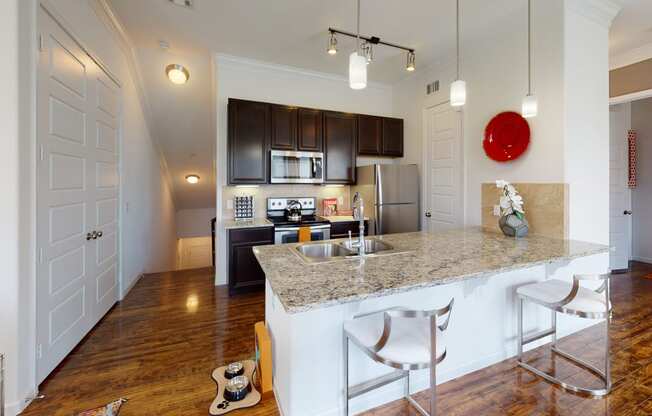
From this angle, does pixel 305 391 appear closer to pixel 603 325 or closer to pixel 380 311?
pixel 380 311

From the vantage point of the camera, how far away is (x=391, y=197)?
153 inches

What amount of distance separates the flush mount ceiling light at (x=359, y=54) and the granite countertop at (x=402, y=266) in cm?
108

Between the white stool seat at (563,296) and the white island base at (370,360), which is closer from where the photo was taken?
the white island base at (370,360)

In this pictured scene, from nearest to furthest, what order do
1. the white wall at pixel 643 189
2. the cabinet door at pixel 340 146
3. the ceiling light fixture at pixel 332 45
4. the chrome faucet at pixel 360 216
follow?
the chrome faucet at pixel 360 216 → the ceiling light fixture at pixel 332 45 → the cabinet door at pixel 340 146 → the white wall at pixel 643 189

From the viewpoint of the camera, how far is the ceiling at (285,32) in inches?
106

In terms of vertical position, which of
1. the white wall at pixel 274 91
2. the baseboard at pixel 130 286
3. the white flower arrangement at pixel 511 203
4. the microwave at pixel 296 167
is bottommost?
the baseboard at pixel 130 286

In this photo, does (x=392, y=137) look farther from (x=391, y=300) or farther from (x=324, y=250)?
(x=391, y=300)

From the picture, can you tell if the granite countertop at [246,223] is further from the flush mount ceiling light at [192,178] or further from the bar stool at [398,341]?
the flush mount ceiling light at [192,178]

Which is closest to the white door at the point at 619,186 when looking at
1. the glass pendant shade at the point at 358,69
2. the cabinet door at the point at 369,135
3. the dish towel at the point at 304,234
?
the cabinet door at the point at 369,135

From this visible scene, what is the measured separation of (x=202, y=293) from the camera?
3531 mm

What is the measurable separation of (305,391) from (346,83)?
4147mm

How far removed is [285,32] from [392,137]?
2140 mm

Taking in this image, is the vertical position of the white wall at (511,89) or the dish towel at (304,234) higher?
the white wall at (511,89)

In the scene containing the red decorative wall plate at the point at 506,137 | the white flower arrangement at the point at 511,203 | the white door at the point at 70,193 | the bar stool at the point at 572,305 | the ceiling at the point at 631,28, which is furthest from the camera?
the red decorative wall plate at the point at 506,137
